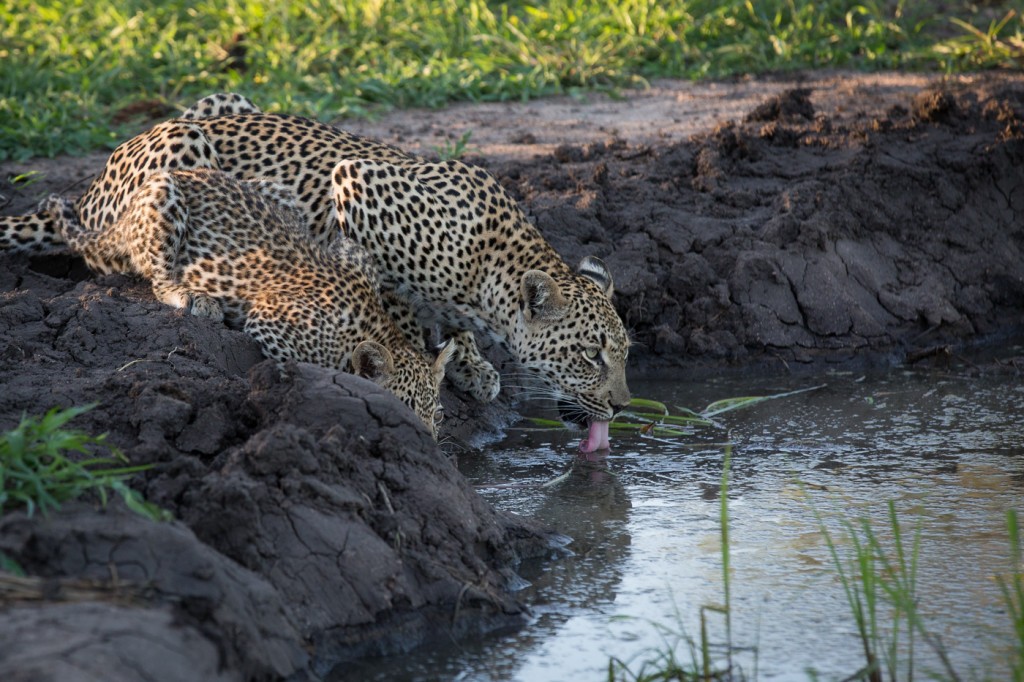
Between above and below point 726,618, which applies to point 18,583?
above

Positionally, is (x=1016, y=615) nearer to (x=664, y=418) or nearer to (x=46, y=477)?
(x=46, y=477)

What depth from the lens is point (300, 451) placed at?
5.38 m

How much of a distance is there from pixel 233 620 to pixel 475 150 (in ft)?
21.3

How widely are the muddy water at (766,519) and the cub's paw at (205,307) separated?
1.55 m

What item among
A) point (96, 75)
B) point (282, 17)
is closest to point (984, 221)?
point (282, 17)

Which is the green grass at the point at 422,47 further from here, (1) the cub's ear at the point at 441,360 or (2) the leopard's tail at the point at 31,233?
(1) the cub's ear at the point at 441,360

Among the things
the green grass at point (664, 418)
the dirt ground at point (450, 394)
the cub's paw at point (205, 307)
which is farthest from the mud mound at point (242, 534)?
the green grass at point (664, 418)

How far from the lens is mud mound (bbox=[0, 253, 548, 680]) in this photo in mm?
4160

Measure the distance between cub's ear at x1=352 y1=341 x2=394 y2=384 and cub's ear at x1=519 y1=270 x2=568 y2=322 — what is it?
1.09 meters

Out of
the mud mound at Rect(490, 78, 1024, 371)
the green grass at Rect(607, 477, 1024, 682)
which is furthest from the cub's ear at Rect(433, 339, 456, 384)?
the green grass at Rect(607, 477, 1024, 682)

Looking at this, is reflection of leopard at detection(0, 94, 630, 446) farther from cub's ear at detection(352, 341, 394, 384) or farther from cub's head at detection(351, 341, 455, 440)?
cub's ear at detection(352, 341, 394, 384)

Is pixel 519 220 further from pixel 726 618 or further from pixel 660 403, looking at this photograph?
pixel 726 618

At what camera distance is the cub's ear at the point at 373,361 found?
22.5ft

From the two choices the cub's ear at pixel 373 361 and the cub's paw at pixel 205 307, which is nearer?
the cub's ear at pixel 373 361
